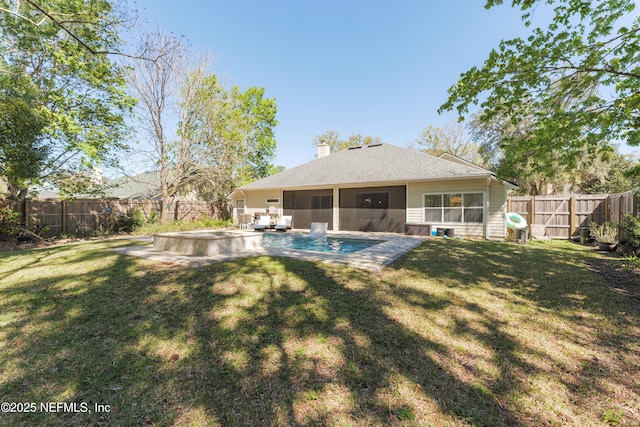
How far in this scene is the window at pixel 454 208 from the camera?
1188cm

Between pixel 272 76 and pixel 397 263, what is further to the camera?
pixel 272 76

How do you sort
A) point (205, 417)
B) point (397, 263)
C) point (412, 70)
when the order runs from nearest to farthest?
point (205, 417) < point (397, 263) < point (412, 70)

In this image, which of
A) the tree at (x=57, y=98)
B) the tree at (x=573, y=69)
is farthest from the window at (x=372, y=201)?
the tree at (x=57, y=98)

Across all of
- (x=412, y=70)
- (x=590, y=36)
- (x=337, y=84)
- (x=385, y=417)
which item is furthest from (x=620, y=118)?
(x=337, y=84)

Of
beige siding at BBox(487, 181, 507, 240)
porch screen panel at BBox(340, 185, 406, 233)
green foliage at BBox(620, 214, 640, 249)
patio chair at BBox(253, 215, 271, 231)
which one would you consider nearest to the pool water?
porch screen panel at BBox(340, 185, 406, 233)

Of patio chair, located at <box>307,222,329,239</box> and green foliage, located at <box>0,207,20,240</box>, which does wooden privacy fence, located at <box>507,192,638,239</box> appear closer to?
patio chair, located at <box>307,222,329,239</box>

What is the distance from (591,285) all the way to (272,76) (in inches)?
801

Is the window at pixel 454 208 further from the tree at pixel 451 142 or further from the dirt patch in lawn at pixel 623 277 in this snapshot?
the tree at pixel 451 142

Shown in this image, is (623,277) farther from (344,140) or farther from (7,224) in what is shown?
(344,140)

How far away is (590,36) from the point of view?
614 centimetres

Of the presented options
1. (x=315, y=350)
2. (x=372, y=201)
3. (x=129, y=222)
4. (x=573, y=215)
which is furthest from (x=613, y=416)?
(x=129, y=222)

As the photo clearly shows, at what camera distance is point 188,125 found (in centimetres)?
1747

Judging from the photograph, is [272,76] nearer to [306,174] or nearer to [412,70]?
[306,174]

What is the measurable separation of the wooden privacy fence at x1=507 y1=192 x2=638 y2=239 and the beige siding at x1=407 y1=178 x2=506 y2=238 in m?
2.82
